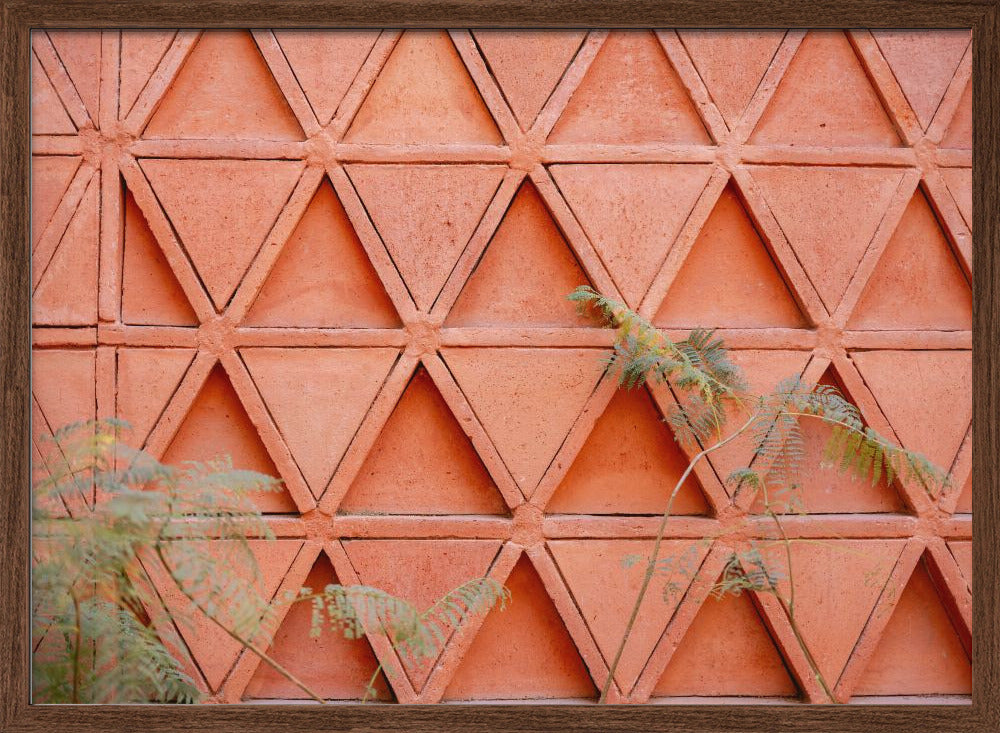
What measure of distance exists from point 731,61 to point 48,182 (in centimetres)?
185

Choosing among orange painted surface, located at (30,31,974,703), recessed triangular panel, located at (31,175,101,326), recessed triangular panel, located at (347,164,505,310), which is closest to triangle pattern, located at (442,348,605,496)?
orange painted surface, located at (30,31,974,703)

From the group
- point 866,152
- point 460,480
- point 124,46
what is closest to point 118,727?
point 460,480

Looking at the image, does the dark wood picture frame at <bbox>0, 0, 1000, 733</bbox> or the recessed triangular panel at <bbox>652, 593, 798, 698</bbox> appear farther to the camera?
the recessed triangular panel at <bbox>652, 593, 798, 698</bbox>

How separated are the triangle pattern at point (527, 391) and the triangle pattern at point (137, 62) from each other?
108cm

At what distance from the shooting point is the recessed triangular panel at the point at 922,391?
80.5 inches

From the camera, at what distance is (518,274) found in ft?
6.68

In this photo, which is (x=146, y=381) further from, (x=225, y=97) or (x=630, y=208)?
(x=630, y=208)

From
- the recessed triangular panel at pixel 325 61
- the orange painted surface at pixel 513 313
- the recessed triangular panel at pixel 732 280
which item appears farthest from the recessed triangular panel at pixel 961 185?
the recessed triangular panel at pixel 325 61

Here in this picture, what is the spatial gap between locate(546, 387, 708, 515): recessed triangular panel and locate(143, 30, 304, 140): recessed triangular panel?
3.81 ft

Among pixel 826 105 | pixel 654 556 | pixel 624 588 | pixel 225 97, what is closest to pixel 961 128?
pixel 826 105

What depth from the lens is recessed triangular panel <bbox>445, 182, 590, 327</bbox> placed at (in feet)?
6.65

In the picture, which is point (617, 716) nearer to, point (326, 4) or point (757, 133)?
point (757, 133)

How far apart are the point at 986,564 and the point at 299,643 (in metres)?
1.69

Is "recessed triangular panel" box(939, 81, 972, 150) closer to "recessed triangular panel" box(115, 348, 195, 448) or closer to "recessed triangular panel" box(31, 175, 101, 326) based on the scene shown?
"recessed triangular panel" box(115, 348, 195, 448)
